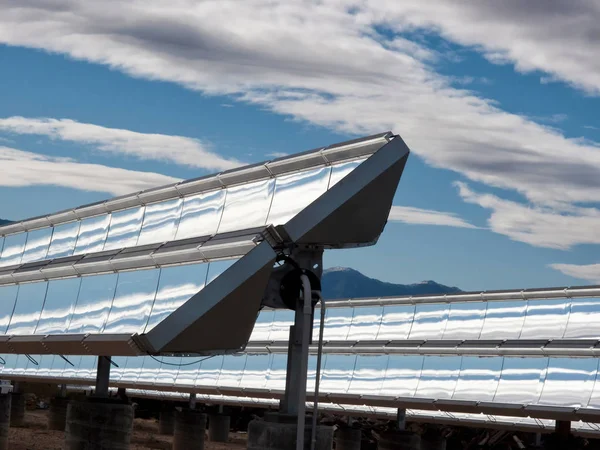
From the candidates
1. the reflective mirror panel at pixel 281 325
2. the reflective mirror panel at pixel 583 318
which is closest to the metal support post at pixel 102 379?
the reflective mirror panel at pixel 583 318

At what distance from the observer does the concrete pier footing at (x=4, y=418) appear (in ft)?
159

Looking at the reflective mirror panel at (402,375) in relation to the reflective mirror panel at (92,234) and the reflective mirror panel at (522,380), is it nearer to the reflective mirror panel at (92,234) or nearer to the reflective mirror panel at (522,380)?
the reflective mirror panel at (522,380)

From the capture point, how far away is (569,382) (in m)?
37.2

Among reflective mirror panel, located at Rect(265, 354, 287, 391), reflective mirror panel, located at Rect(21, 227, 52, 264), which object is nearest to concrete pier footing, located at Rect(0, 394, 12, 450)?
reflective mirror panel, located at Rect(21, 227, 52, 264)

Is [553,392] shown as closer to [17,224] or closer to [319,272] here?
[319,272]

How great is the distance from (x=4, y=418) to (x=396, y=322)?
765 inches

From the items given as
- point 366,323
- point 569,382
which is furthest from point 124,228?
point 366,323

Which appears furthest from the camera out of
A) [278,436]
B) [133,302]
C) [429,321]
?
[429,321]

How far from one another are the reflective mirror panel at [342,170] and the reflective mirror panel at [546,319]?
69.0 feet

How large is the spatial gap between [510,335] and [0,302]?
2104cm

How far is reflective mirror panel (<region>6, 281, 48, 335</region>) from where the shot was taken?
3103cm

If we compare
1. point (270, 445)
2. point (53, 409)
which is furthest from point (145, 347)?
point (53, 409)

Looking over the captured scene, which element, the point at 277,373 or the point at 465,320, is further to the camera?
the point at 277,373

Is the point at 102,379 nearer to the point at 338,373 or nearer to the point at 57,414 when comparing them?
the point at 338,373
